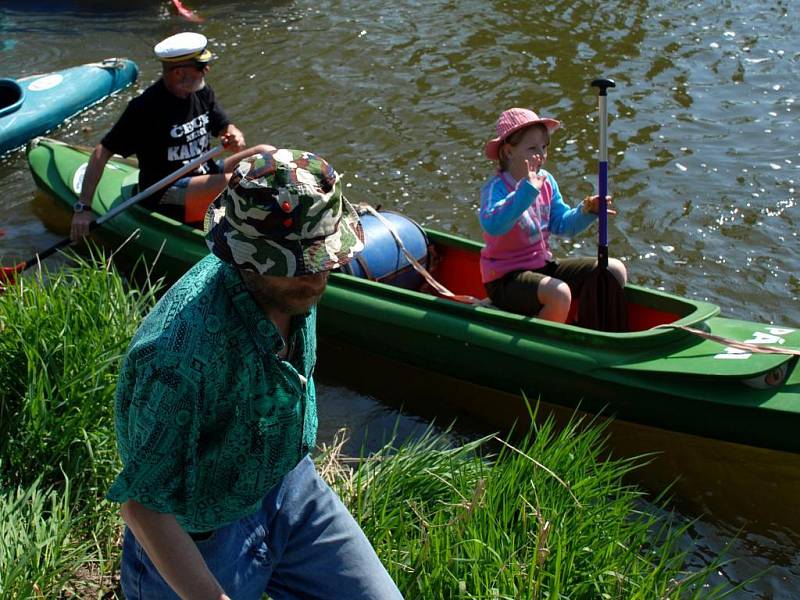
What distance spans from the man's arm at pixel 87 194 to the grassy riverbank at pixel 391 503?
1.83 m

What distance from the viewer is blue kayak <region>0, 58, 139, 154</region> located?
8.13m

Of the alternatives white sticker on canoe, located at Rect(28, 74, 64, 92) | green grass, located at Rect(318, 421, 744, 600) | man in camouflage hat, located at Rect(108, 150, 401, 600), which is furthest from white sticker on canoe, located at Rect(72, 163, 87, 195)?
man in camouflage hat, located at Rect(108, 150, 401, 600)

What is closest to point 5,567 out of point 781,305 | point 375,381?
point 375,381

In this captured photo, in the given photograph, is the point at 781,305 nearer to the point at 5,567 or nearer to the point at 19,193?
the point at 5,567

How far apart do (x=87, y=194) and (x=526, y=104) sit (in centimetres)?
398

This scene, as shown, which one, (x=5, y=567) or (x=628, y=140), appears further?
(x=628, y=140)

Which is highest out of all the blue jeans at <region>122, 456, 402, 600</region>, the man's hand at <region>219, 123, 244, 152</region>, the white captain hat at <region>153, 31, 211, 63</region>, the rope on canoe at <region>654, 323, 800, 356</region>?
the white captain hat at <region>153, 31, 211, 63</region>

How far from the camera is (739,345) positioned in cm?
445

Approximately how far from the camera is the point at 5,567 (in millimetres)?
3018

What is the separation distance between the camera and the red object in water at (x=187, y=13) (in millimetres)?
10883

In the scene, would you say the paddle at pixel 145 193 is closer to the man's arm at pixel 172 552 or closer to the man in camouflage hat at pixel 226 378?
the man in camouflage hat at pixel 226 378

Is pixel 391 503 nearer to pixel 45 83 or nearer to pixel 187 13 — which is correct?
pixel 45 83

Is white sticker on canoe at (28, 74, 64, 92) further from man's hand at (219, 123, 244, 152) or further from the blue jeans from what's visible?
the blue jeans

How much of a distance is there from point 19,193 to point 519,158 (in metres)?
4.74
